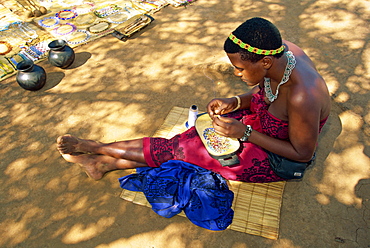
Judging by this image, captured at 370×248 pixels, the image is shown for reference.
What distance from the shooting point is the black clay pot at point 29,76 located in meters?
3.95

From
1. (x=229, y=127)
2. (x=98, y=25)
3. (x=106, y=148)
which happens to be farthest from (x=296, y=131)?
(x=98, y=25)

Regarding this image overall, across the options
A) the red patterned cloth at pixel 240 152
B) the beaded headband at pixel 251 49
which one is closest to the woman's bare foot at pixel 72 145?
the red patterned cloth at pixel 240 152

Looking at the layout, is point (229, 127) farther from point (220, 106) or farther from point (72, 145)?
point (72, 145)

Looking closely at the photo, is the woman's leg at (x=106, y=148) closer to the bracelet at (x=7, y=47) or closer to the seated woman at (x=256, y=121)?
the seated woman at (x=256, y=121)

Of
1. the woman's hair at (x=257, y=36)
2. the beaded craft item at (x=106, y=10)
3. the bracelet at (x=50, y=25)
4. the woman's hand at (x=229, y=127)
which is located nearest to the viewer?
the woman's hair at (x=257, y=36)

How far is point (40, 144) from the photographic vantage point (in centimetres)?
340

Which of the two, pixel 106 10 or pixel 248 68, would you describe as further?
pixel 106 10

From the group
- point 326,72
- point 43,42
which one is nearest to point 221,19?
point 326,72

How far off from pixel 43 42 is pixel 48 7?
1683 millimetres

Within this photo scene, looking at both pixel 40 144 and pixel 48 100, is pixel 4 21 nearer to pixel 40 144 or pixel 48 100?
pixel 48 100

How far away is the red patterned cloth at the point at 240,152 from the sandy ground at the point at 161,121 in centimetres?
54

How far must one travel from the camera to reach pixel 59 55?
4.36 meters

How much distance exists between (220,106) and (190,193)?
3.06 ft

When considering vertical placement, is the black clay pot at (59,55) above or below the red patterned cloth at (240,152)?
above
